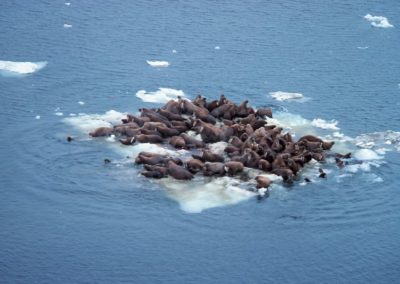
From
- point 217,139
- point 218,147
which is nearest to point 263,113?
point 217,139

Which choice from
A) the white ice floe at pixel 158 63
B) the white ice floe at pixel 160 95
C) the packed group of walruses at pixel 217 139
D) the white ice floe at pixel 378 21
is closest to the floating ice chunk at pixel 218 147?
the packed group of walruses at pixel 217 139

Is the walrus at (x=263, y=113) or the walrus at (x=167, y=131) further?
the walrus at (x=263, y=113)

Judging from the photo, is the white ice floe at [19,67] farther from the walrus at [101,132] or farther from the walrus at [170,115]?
the walrus at [170,115]

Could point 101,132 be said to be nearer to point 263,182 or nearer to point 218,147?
point 218,147

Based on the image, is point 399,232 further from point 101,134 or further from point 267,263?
point 101,134

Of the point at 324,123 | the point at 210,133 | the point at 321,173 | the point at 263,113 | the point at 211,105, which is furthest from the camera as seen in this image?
the point at 324,123

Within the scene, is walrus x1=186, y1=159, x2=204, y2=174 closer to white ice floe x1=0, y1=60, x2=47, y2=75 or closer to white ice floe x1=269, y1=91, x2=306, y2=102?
white ice floe x1=269, y1=91, x2=306, y2=102
